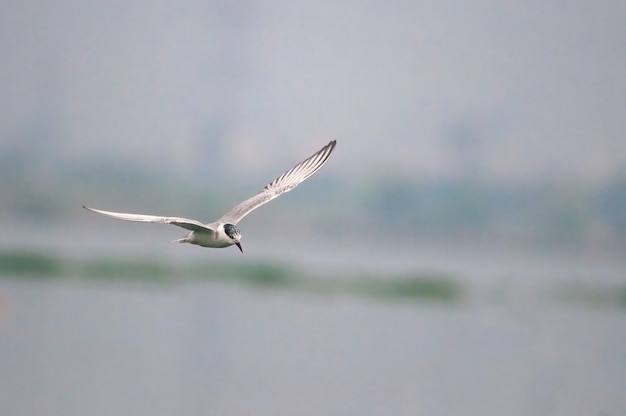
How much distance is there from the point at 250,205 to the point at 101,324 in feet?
27.4

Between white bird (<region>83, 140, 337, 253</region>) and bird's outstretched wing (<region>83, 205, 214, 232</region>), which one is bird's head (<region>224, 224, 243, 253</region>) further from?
bird's outstretched wing (<region>83, 205, 214, 232</region>)

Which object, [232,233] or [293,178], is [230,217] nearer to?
[232,233]

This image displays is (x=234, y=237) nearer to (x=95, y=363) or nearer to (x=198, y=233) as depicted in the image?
(x=198, y=233)

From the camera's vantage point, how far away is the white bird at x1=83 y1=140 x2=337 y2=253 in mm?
6354

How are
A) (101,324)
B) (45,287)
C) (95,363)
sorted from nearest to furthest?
(95,363) < (101,324) < (45,287)

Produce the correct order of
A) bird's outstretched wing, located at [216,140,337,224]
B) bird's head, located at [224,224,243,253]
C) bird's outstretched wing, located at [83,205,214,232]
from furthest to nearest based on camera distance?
bird's outstretched wing, located at [216,140,337,224]
bird's head, located at [224,224,243,253]
bird's outstretched wing, located at [83,205,214,232]

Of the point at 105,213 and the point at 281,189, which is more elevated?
the point at 281,189

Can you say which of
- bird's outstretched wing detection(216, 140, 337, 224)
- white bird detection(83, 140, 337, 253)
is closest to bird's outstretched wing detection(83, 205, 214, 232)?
white bird detection(83, 140, 337, 253)

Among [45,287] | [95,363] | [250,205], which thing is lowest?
[95,363]

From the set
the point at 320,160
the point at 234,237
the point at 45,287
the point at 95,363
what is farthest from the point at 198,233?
the point at 45,287

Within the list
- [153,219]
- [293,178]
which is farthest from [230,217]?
[153,219]

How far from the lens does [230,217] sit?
26.2 ft

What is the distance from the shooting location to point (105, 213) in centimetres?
600

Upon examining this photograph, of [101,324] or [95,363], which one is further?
[101,324]
